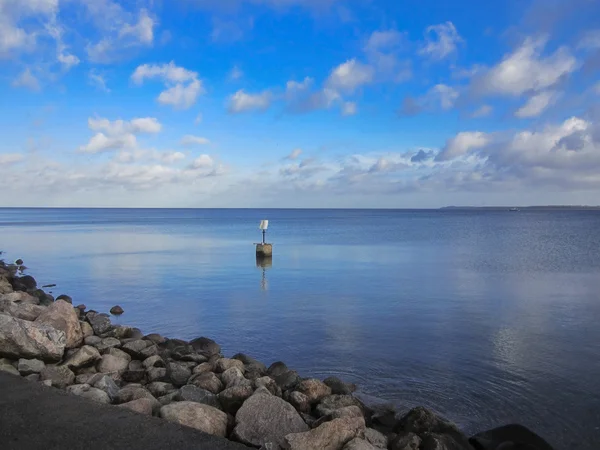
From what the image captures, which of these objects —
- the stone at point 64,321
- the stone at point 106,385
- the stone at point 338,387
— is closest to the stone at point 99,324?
the stone at point 64,321

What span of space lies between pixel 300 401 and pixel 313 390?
0.49 m

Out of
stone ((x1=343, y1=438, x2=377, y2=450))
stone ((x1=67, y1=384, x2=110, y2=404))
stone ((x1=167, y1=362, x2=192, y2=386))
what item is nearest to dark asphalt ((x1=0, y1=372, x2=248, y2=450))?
stone ((x1=67, y1=384, x2=110, y2=404))

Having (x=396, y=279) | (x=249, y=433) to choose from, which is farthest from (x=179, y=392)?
(x=396, y=279)

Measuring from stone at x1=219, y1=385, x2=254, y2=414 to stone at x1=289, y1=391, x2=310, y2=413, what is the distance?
34.5 inches

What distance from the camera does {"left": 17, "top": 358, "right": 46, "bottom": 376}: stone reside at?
8.74 m

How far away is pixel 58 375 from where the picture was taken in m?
8.62

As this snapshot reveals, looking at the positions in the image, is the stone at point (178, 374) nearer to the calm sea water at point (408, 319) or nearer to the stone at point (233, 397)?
the stone at point (233, 397)

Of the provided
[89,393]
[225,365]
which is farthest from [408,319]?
[89,393]

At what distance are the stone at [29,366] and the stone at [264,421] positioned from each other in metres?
4.13

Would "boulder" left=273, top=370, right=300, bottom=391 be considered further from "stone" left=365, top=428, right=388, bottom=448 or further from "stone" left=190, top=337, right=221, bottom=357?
"stone" left=190, top=337, right=221, bottom=357

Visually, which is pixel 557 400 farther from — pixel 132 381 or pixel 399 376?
pixel 132 381

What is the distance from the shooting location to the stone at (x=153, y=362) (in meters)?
10.4

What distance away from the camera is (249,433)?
267 inches

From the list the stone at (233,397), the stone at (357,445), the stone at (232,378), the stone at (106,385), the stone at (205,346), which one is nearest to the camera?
the stone at (357,445)
